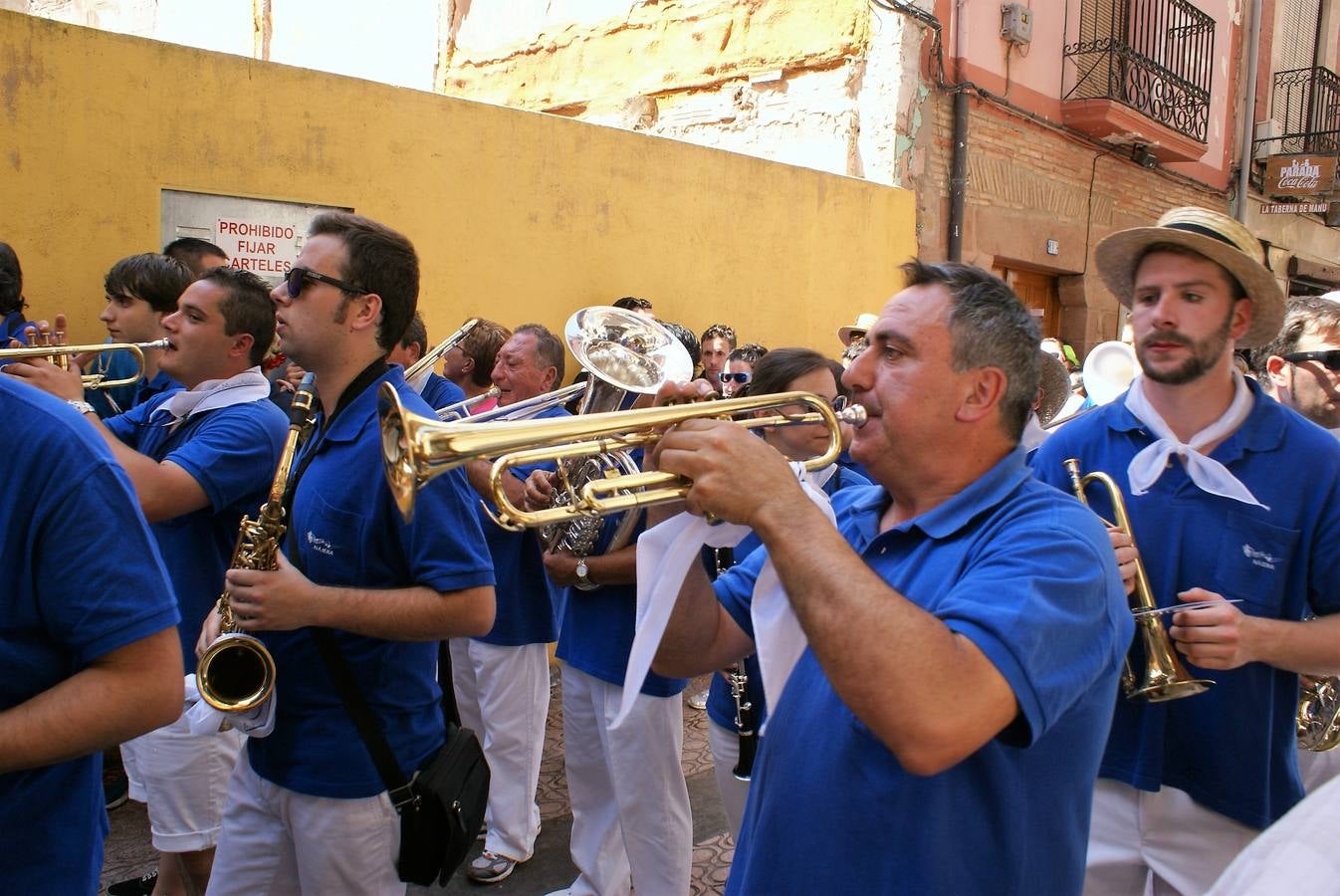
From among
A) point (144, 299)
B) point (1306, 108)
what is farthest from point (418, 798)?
point (1306, 108)

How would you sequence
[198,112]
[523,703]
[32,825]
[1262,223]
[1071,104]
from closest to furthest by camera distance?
[32,825]
[523,703]
[198,112]
[1071,104]
[1262,223]

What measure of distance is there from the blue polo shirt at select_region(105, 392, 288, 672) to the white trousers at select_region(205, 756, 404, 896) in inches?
28.0

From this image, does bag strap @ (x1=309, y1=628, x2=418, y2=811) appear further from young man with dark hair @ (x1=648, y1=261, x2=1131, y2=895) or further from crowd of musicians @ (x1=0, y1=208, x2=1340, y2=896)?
young man with dark hair @ (x1=648, y1=261, x2=1131, y2=895)

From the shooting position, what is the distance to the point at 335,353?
2.68 meters

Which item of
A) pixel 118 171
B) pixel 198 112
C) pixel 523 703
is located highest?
pixel 198 112

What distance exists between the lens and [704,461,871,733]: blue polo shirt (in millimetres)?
3076

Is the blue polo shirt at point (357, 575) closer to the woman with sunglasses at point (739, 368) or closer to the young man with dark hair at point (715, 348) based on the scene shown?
the woman with sunglasses at point (739, 368)

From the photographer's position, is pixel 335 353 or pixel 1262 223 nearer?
pixel 335 353

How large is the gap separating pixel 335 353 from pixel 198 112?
336 centimetres

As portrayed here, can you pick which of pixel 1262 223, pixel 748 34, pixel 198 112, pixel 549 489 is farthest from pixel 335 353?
pixel 1262 223

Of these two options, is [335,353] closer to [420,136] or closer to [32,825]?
[32,825]

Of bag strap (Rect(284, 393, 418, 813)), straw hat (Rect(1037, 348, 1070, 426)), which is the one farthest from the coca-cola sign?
bag strap (Rect(284, 393, 418, 813))

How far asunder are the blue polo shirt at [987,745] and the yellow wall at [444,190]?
4541 mm

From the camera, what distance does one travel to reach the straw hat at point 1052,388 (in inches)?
167
